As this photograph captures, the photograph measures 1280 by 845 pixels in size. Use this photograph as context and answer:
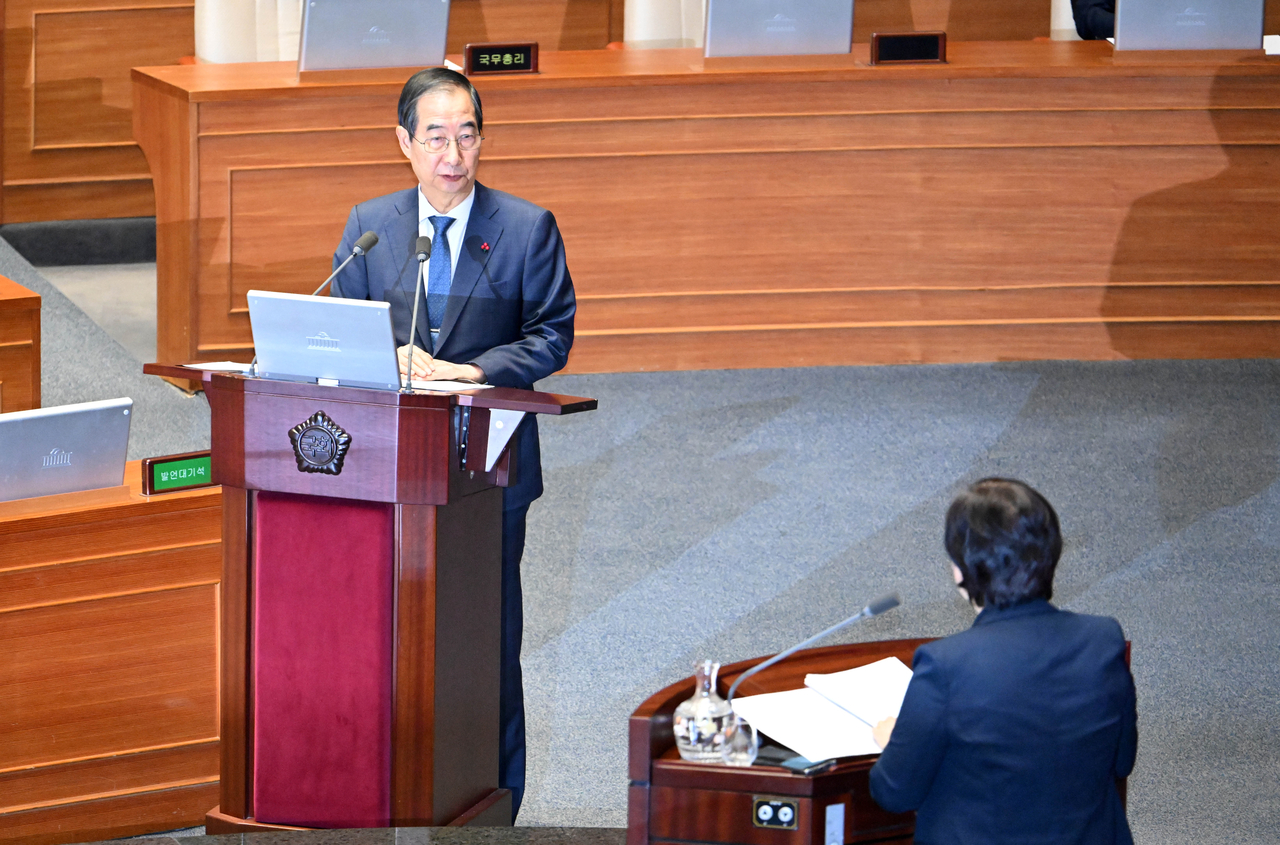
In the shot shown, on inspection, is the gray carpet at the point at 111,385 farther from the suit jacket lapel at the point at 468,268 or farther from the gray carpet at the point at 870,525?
the suit jacket lapel at the point at 468,268

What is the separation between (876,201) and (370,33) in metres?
2.01

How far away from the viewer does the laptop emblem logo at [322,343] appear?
238 cm

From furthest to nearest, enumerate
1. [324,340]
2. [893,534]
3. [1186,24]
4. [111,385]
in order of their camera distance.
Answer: [1186,24] → [111,385] → [893,534] → [324,340]

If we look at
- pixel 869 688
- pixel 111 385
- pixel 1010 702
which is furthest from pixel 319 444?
pixel 111 385

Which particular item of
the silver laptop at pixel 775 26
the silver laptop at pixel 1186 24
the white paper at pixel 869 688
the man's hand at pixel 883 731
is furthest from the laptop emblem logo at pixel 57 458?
the silver laptop at pixel 1186 24

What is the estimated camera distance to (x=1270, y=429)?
Answer: 18.3 feet

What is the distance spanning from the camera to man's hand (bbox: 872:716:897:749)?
2057mm

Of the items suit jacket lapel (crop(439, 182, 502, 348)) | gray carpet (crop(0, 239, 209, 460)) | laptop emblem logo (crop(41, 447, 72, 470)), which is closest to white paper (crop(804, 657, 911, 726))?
suit jacket lapel (crop(439, 182, 502, 348))

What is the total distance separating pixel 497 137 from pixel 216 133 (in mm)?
1014

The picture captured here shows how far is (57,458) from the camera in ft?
10.1

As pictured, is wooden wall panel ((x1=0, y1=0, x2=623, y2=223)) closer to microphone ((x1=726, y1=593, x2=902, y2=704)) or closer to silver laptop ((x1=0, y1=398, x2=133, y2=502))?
silver laptop ((x1=0, y1=398, x2=133, y2=502))

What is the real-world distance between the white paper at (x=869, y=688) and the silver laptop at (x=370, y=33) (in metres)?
4.04

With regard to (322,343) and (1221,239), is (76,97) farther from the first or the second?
(322,343)

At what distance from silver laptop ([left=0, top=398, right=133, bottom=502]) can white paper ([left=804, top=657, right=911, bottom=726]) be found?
4.78 ft
